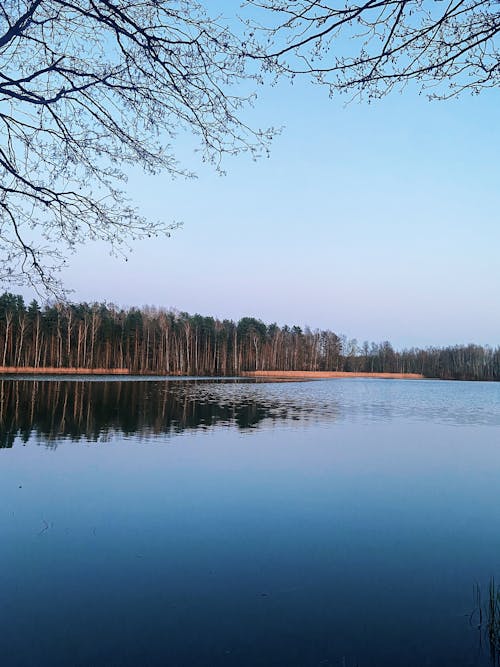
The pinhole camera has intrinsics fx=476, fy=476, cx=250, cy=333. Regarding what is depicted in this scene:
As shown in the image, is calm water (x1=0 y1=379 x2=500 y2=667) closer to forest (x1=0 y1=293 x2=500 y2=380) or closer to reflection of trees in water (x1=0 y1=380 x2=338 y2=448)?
reflection of trees in water (x1=0 y1=380 x2=338 y2=448)

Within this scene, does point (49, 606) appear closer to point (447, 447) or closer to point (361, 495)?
point (361, 495)

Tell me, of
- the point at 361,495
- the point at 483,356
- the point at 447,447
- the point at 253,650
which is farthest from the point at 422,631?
the point at 483,356

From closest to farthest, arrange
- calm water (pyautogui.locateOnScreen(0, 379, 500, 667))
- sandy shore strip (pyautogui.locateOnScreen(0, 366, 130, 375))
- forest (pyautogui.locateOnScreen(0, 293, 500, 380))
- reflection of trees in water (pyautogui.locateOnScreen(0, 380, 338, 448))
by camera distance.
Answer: calm water (pyautogui.locateOnScreen(0, 379, 500, 667)), reflection of trees in water (pyautogui.locateOnScreen(0, 380, 338, 448)), sandy shore strip (pyautogui.locateOnScreen(0, 366, 130, 375)), forest (pyautogui.locateOnScreen(0, 293, 500, 380))

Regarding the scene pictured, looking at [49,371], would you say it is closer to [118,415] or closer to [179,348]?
[179,348]

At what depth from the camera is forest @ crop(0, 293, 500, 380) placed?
61531 mm

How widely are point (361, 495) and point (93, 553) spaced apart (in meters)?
4.56

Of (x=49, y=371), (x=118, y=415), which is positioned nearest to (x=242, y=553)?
(x=118, y=415)

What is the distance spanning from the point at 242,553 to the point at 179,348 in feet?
229

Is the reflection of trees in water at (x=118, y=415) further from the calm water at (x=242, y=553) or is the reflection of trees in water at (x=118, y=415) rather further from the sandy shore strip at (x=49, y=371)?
the sandy shore strip at (x=49, y=371)

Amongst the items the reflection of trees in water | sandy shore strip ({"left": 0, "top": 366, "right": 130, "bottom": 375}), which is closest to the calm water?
the reflection of trees in water

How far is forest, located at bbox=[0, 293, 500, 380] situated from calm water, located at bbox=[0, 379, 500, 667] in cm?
3779

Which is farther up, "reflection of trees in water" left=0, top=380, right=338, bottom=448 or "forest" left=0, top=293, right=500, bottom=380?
"forest" left=0, top=293, right=500, bottom=380

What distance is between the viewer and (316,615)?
4.20 meters

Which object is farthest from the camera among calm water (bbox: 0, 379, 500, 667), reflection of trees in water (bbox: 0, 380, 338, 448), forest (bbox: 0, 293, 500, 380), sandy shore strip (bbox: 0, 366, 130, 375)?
forest (bbox: 0, 293, 500, 380)
